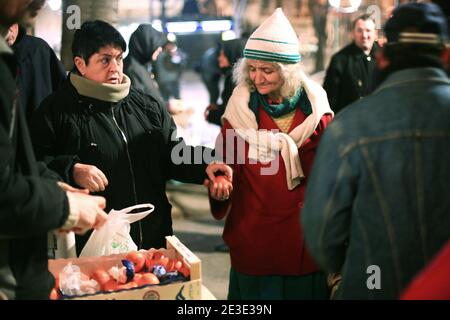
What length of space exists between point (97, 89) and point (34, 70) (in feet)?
3.15

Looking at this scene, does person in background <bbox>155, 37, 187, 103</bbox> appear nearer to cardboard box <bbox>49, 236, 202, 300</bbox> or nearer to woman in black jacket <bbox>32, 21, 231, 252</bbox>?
woman in black jacket <bbox>32, 21, 231, 252</bbox>

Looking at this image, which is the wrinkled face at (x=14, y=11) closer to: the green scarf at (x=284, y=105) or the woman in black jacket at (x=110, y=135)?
the woman in black jacket at (x=110, y=135)

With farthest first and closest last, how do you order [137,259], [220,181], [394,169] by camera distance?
[220,181], [137,259], [394,169]

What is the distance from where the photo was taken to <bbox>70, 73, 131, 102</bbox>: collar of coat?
295cm

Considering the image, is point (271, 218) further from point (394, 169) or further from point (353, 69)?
point (353, 69)

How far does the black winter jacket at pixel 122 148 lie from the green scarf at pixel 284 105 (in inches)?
14.8

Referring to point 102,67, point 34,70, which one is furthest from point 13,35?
point 102,67

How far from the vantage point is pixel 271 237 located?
302cm

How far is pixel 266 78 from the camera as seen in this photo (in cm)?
306

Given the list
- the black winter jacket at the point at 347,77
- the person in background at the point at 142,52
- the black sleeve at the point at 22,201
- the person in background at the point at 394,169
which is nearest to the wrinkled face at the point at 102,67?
the black sleeve at the point at 22,201

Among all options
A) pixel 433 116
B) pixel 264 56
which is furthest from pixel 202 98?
pixel 433 116
